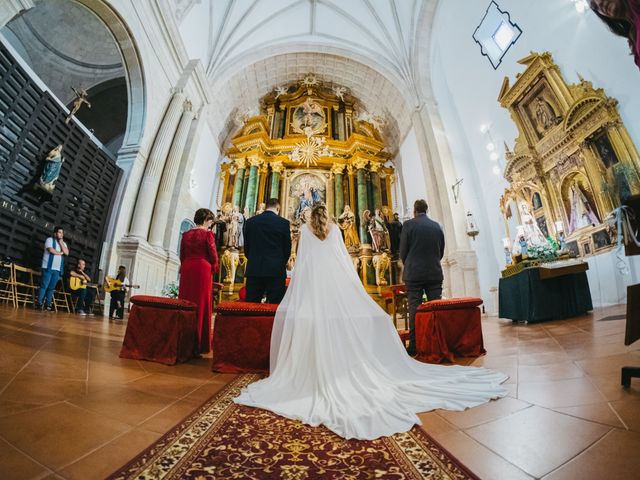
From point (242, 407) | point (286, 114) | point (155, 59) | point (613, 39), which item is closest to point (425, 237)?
point (242, 407)

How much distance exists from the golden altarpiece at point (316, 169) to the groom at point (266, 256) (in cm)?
772

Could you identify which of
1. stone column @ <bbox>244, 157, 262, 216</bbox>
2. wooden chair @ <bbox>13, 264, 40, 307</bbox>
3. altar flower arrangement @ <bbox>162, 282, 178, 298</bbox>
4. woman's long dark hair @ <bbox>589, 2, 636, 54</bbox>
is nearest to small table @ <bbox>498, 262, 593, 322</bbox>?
woman's long dark hair @ <bbox>589, 2, 636, 54</bbox>

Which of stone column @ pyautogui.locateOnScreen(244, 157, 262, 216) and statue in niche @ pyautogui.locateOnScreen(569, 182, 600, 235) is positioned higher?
stone column @ pyautogui.locateOnScreen(244, 157, 262, 216)

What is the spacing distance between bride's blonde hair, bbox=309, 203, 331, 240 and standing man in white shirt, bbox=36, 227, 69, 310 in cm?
495

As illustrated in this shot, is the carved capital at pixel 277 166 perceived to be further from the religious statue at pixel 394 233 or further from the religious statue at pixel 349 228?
the religious statue at pixel 394 233

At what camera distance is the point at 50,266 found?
500 centimetres

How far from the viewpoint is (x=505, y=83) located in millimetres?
7777

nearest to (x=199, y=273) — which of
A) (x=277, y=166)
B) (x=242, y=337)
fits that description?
(x=242, y=337)

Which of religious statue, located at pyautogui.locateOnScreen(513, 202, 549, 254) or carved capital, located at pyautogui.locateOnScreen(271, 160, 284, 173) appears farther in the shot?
carved capital, located at pyautogui.locateOnScreen(271, 160, 284, 173)

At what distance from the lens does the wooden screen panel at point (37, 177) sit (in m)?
4.95

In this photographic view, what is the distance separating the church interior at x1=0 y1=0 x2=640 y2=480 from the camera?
3.82 feet

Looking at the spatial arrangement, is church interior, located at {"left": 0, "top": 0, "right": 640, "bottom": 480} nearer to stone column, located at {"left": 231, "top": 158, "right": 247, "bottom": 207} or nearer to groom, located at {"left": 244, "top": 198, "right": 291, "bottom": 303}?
stone column, located at {"left": 231, "top": 158, "right": 247, "bottom": 207}

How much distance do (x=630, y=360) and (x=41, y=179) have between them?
26.8 ft

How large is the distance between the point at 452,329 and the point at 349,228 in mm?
8520
